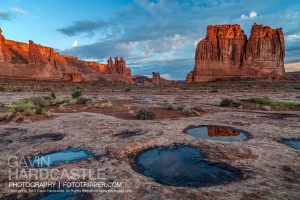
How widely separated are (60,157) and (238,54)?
317ft

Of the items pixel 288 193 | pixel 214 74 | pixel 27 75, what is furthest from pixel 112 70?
pixel 288 193

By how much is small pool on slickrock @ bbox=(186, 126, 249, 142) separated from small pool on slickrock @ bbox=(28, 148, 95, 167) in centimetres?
358

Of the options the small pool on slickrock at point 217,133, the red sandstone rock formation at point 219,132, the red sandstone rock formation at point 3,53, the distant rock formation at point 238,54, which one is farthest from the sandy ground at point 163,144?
the red sandstone rock formation at point 3,53

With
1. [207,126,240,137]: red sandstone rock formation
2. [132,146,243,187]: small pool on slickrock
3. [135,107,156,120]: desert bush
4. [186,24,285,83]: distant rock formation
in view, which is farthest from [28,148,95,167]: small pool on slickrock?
[186,24,285,83]: distant rock formation

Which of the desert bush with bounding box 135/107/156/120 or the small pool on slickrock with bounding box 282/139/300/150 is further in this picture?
the desert bush with bounding box 135/107/156/120

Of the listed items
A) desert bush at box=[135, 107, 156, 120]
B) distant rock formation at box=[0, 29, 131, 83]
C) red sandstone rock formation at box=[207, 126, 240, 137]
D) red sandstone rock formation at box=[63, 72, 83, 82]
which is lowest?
red sandstone rock formation at box=[207, 126, 240, 137]

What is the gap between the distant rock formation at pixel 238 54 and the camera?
81.9 metres

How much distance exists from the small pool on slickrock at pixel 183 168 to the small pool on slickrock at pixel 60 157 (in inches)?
51.1

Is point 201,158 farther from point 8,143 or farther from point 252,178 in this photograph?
point 8,143

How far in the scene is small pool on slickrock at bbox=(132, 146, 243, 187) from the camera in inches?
123

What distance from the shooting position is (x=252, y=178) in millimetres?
3096

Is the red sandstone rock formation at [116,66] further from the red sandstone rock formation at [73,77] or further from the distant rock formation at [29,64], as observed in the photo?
the red sandstone rock formation at [73,77]

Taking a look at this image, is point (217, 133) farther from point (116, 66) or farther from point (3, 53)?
point (116, 66)

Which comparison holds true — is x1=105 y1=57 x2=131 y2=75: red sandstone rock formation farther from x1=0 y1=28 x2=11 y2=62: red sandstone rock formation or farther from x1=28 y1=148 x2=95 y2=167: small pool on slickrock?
x1=28 y1=148 x2=95 y2=167: small pool on slickrock
